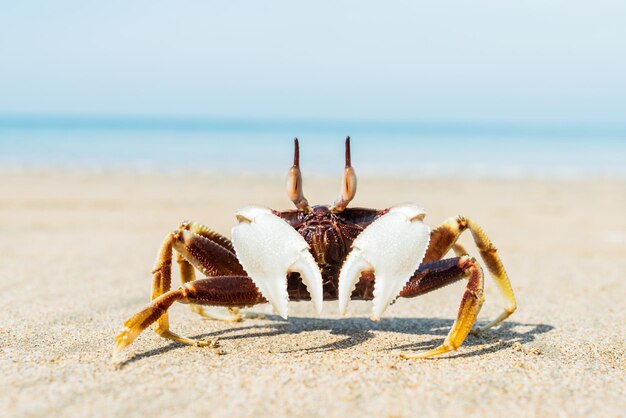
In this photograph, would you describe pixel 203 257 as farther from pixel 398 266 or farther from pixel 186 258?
pixel 398 266

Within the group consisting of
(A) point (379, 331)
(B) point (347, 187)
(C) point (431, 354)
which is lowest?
(A) point (379, 331)

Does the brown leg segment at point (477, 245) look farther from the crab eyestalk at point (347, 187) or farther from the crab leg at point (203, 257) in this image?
the crab leg at point (203, 257)

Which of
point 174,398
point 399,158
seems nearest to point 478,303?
point 174,398

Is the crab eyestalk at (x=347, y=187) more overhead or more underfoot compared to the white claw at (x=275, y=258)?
more overhead

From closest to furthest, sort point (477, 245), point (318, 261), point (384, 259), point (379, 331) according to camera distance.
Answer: point (384, 259) → point (318, 261) → point (477, 245) → point (379, 331)

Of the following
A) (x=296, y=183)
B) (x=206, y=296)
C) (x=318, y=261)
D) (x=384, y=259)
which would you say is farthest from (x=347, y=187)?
(x=206, y=296)

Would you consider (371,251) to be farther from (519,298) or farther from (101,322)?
(519,298)

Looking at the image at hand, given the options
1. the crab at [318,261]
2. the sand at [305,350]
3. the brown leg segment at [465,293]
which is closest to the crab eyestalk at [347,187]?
the crab at [318,261]

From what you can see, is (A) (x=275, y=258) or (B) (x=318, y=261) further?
(B) (x=318, y=261)
